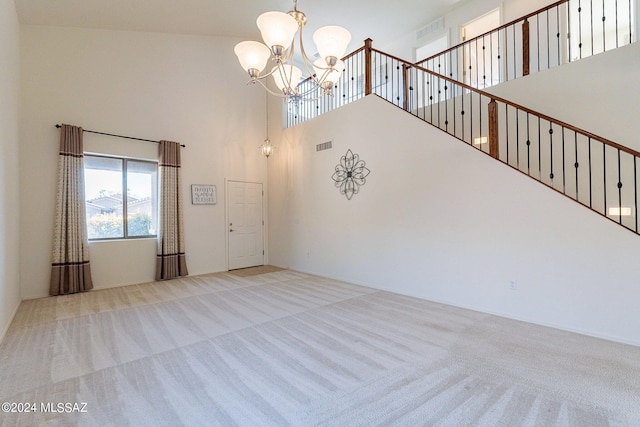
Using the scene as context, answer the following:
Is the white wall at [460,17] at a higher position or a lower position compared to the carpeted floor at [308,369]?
higher

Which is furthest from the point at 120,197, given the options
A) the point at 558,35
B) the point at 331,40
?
the point at 558,35

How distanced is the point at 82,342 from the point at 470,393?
3564 millimetres

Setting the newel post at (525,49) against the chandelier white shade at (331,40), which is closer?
the chandelier white shade at (331,40)

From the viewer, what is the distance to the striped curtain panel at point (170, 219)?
5.62 metres

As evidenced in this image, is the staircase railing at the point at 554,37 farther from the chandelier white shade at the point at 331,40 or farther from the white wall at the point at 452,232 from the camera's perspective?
the chandelier white shade at the point at 331,40

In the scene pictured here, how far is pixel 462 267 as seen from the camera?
12.9 ft

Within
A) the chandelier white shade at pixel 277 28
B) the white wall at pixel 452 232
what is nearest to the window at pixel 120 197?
Answer: the white wall at pixel 452 232

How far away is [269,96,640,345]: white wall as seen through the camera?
2975mm

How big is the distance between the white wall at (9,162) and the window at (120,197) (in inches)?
39.5

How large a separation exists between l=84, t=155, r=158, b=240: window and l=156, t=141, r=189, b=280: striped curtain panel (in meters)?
0.25

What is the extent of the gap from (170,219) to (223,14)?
4130 millimetres

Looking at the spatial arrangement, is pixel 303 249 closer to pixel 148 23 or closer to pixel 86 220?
pixel 86 220

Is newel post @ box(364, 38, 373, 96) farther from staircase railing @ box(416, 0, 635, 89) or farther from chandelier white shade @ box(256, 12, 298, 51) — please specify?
chandelier white shade @ box(256, 12, 298, 51)

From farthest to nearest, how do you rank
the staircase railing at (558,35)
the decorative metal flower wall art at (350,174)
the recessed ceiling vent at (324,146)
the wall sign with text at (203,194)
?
the wall sign with text at (203,194) → the recessed ceiling vent at (324,146) → the decorative metal flower wall art at (350,174) → the staircase railing at (558,35)
